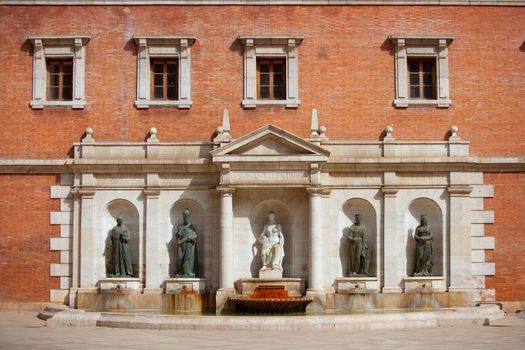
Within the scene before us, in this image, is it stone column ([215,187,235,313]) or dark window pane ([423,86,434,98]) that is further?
dark window pane ([423,86,434,98])

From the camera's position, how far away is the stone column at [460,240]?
90.9ft

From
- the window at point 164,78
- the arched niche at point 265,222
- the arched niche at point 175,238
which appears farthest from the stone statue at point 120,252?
the window at point 164,78

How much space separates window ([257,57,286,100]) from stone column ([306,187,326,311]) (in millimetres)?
3463

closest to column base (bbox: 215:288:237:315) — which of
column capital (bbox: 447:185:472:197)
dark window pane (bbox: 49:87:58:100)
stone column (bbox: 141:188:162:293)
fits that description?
stone column (bbox: 141:188:162:293)

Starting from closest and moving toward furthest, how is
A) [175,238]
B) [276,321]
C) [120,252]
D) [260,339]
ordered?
1. [260,339]
2. [276,321]
3. [120,252]
4. [175,238]

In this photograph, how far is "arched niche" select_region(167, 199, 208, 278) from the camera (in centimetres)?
2808

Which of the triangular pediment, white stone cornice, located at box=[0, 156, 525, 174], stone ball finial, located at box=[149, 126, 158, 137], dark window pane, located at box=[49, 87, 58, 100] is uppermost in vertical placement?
dark window pane, located at box=[49, 87, 58, 100]

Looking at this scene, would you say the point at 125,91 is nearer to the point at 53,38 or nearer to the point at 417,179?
the point at 53,38

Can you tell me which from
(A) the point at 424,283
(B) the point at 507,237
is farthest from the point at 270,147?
(B) the point at 507,237

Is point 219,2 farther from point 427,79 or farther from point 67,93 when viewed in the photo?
point 427,79

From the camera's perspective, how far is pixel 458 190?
27984mm

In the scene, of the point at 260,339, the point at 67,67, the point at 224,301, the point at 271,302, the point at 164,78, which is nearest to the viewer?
the point at 260,339

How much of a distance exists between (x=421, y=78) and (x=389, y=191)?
12.0 ft

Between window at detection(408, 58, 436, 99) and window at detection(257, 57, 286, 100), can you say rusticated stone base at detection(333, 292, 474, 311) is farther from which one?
Answer: window at detection(257, 57, 286, 100)
